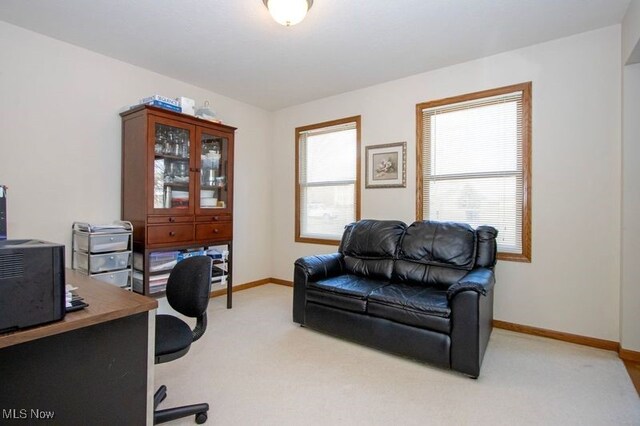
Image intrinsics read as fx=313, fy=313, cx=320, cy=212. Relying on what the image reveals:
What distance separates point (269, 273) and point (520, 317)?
3.17m

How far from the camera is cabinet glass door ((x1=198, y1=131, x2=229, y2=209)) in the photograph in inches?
131

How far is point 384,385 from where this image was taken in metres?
2.02

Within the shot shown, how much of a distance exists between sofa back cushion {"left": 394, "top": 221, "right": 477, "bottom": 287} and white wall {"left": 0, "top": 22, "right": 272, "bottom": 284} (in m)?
2.85

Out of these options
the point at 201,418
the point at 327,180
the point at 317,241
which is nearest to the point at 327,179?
the point at 327,180

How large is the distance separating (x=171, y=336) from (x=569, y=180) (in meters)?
3.20

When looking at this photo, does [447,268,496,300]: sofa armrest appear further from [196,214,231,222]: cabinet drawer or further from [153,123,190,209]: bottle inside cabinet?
[153,123,190,209]: bottle inside cabinet

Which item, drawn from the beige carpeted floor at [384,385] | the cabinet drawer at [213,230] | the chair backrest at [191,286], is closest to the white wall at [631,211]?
the beige carpeted floor at [384,385]

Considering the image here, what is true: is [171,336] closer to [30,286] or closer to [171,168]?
[30,286]

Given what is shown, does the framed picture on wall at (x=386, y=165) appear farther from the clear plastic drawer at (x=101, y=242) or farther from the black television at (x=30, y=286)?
the black television at (x=30, y=286)

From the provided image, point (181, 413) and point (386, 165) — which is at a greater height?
point (386, 165)

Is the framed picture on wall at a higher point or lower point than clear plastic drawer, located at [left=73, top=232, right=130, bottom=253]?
higher

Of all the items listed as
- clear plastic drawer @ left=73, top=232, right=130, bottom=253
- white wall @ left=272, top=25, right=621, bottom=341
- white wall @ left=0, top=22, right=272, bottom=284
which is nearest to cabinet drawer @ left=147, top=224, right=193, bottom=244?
clear plastic drawer @ left=73, top=232, right=130, bottom=253

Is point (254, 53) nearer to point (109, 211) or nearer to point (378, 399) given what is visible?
point (109, 211)
